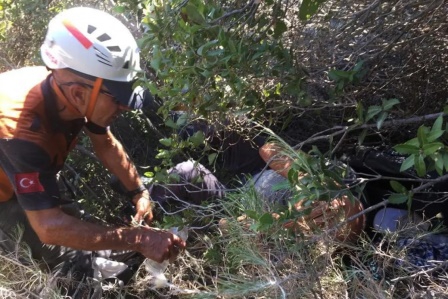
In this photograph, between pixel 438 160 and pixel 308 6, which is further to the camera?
pixel 308 6

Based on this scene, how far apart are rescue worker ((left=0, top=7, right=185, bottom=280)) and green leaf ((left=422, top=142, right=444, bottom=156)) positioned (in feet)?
4.25

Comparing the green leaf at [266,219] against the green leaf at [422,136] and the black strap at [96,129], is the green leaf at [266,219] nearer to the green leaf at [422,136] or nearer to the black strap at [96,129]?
the green leaf at [422,136]

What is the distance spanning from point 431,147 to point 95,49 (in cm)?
153

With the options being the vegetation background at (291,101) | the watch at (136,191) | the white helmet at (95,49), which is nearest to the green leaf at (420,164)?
the vegetation background at (291,101)

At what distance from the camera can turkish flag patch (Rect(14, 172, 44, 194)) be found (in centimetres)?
244

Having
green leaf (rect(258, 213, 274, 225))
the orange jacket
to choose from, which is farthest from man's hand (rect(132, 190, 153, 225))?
green leaf (rect(258, 213, 274, 225))

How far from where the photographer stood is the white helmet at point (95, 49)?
253 centimetres

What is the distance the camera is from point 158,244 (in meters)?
2.58

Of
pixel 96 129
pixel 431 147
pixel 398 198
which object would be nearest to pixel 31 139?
pixel 96 129

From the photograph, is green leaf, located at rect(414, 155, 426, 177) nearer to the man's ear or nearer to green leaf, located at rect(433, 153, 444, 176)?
green leaf, located at rect(433, 153, 444, 176)

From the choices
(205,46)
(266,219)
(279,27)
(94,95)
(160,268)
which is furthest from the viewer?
(160,268)

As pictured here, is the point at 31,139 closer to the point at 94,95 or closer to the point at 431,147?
the point at 94,95

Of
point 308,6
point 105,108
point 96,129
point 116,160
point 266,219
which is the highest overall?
point 308,6

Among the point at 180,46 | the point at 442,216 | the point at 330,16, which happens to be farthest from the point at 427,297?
the point at 180,46
